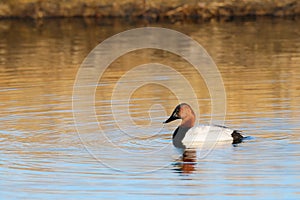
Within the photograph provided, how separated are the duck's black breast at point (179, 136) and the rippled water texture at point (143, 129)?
0.76ft

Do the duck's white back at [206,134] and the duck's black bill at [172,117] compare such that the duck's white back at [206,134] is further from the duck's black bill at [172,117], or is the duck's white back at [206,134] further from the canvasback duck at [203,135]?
the duck's black bill at [172,117]

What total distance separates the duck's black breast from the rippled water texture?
0.23 meters

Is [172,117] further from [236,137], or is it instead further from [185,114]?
[236,137]

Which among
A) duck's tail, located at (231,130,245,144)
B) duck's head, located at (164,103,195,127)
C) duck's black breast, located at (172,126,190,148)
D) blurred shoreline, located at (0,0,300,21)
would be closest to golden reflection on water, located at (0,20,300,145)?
duck's head, located at (164,103,195,127)

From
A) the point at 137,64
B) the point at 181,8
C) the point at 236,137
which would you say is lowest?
the point at 236,137

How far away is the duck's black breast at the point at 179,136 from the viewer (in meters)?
14.8

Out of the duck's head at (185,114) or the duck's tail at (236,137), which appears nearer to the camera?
the duck's tail at (236,137)

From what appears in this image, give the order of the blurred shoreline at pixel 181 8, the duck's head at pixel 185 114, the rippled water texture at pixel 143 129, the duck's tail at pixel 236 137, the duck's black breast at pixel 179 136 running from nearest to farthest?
the rippled water texture at pixel 143 129, the duck's tail at pixel 236 137, the duck's black breast at pixel 179 136, the duck's head at pixel 185 114, the blurred shoreline at pixel 181 8

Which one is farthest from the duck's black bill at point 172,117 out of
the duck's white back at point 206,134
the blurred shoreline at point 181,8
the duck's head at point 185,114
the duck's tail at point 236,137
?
the blurred shoreline at point 181,8

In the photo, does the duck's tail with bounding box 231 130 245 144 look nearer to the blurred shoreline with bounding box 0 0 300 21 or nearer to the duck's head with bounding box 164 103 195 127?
the duck's head with bounding box 164 103 195 127

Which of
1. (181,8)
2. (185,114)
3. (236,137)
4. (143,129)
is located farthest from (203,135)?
(181,8)

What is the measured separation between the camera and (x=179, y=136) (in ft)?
49.2

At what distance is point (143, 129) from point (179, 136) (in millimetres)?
1001

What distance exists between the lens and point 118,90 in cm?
1978
